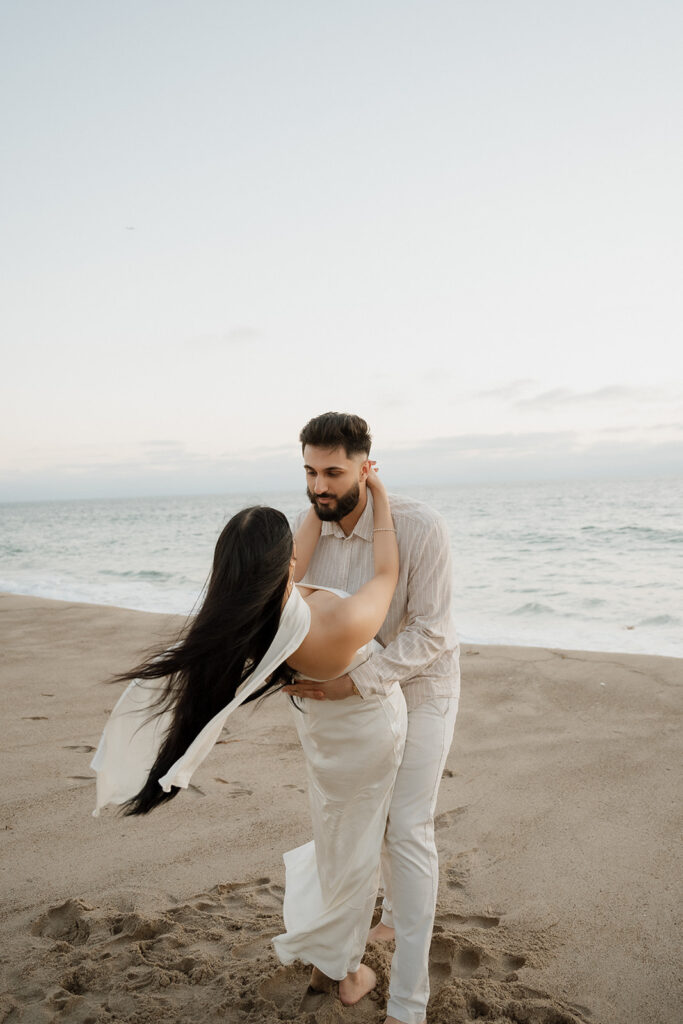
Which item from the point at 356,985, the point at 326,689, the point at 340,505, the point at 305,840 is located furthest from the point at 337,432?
the point at 305,840

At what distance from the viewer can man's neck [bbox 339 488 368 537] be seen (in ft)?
11.0

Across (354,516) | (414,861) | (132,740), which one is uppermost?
(354,516)

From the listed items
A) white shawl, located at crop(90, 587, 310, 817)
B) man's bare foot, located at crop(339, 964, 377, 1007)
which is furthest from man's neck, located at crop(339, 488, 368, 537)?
man's bare foot, located at crop(339, 964, 377, 1007)

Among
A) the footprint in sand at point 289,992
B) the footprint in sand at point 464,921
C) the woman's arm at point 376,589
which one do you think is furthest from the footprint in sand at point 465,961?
the woman's arm at point 376,589

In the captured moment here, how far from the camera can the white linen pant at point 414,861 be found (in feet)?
8.78

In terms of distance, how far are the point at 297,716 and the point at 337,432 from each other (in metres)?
1.22

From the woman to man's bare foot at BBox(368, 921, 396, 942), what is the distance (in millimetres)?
315

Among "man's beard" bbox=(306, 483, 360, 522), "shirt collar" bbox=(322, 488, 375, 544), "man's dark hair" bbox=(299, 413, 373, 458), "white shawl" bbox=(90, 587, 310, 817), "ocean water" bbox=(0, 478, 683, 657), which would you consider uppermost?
"man's dark hair" bbox=(299, 413, 373, 458)

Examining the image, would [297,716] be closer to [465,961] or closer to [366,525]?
[366,525]

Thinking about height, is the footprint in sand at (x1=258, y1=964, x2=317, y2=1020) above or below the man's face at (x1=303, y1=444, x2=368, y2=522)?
below

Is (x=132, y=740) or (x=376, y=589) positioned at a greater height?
(x=376, y=589)

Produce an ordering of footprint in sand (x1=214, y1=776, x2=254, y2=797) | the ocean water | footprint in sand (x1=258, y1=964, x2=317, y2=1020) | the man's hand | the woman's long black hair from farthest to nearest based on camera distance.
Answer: the ocean water, footprint in sand (x1=214, y1=776, x2=254, y2=797), footprint in sand (x1=258, y1=964, x2=317, y2=1020), the man's hand, the woman's long black hair

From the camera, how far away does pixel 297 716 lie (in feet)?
9.61

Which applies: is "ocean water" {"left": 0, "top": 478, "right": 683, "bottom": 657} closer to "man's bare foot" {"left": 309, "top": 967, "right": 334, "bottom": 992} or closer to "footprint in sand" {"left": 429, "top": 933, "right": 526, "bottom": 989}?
"footprint in sand" {"left": 429, "top": 933, "right": 526, "bottom": 989}
